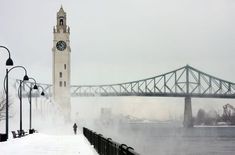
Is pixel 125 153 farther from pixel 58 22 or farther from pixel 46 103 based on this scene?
pixel 58 22

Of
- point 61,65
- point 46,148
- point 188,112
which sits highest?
point 61,65

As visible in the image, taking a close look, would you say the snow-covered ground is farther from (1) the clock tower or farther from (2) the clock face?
(2) the clock face

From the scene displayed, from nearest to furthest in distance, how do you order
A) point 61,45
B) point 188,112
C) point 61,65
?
point 188,112 < point 61,65 < point 61,45

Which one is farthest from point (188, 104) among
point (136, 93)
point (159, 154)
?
point (159, 154)

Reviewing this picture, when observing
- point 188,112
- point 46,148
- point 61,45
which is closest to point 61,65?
point 61,45

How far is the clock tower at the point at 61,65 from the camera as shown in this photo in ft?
566

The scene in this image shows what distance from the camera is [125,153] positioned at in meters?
16.6

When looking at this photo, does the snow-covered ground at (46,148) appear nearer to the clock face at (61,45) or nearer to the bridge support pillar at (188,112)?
the bridge support pillar at (188,112)

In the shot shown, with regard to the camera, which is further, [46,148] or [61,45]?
[61,45]

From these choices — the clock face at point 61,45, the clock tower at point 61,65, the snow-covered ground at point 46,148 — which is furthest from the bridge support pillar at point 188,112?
the snow-covered ground at point 46,148

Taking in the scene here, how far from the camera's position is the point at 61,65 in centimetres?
17950

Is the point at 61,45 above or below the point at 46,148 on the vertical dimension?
above

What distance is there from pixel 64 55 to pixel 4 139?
13741cm

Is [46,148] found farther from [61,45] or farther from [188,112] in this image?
[61,45]
